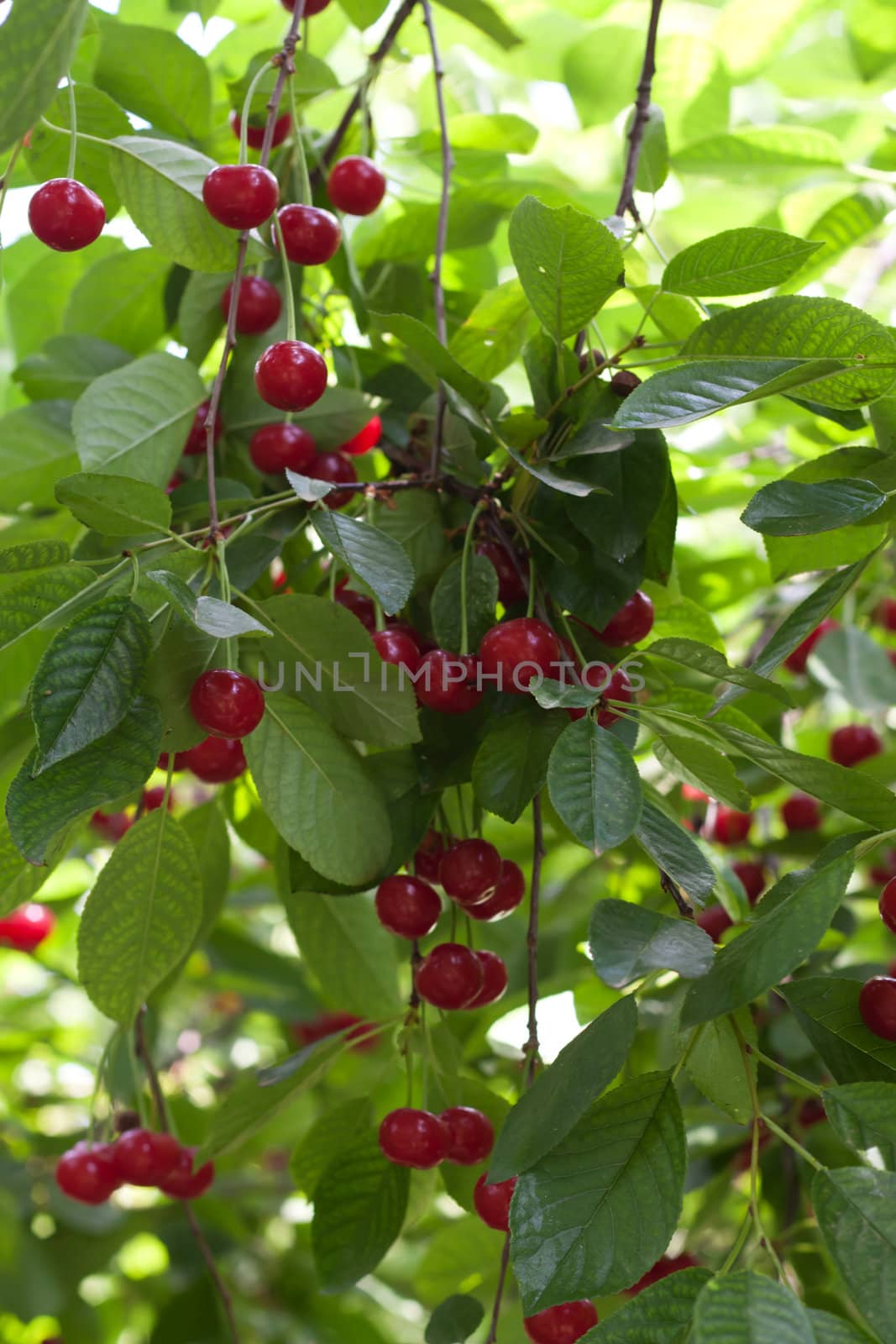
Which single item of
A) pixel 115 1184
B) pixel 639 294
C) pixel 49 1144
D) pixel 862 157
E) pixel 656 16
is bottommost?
pixel 49 1144

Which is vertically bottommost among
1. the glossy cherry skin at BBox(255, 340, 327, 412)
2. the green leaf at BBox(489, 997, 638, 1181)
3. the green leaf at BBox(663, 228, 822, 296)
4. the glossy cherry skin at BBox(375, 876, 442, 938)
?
the glossy cherry skin at BBox(375, 876, 442, 938)

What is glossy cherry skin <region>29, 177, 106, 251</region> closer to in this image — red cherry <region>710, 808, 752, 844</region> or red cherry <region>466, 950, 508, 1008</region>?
red cherry <region>466, 950, 508, 1008</region>

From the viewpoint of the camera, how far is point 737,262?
0.76m

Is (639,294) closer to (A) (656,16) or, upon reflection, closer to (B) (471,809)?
(A) (656,16)

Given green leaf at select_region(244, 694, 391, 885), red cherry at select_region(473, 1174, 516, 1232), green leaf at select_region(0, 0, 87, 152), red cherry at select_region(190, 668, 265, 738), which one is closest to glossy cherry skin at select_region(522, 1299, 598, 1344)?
red cherry at select_region(473, 1174, 516, 1232)

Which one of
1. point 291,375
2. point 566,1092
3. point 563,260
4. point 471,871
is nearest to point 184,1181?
point 471,871

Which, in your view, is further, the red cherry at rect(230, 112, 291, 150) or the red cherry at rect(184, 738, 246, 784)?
the red cherry at rect(230, 112, 291, 150)

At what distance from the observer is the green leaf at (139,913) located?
0.84m

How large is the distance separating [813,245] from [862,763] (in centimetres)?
73

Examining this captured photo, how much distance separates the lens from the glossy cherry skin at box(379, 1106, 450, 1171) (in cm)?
83

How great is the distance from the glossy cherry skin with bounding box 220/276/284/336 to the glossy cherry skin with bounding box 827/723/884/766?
0.94 metres

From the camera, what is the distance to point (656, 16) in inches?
39.6

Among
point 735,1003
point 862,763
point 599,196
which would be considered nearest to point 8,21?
point 735,1003

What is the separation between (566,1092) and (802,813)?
3.35 feet
